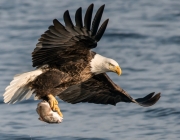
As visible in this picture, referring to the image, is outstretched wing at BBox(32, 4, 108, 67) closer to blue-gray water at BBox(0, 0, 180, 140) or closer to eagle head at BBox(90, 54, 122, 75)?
eagle head at BBox(90, 54, 122, 75)

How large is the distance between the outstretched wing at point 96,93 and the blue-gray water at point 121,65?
679 millimetres

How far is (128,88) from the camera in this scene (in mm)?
11242

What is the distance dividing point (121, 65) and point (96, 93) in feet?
9.96

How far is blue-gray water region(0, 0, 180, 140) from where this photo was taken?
32.5 feet

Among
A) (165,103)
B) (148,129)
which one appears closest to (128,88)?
(165,103)

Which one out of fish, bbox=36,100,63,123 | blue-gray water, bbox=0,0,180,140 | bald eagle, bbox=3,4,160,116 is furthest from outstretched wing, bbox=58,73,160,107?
fish, bbox=36,100,63,123

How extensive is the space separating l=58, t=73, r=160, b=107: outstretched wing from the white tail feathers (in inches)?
33.9

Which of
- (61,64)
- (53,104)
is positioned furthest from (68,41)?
(53,104)

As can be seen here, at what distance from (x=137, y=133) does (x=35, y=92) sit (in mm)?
1998

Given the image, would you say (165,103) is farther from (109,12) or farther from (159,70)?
(109,12)

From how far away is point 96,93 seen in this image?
362 inches

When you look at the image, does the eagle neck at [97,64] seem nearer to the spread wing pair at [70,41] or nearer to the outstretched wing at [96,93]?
the spread wing pair at [70,41]

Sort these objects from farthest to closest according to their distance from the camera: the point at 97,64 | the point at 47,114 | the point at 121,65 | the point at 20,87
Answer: the point at 121,65 < the point at 20,87 < the point at 97,64 < the point at 47,114

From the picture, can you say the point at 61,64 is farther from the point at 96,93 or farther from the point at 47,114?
the point at 96,93
